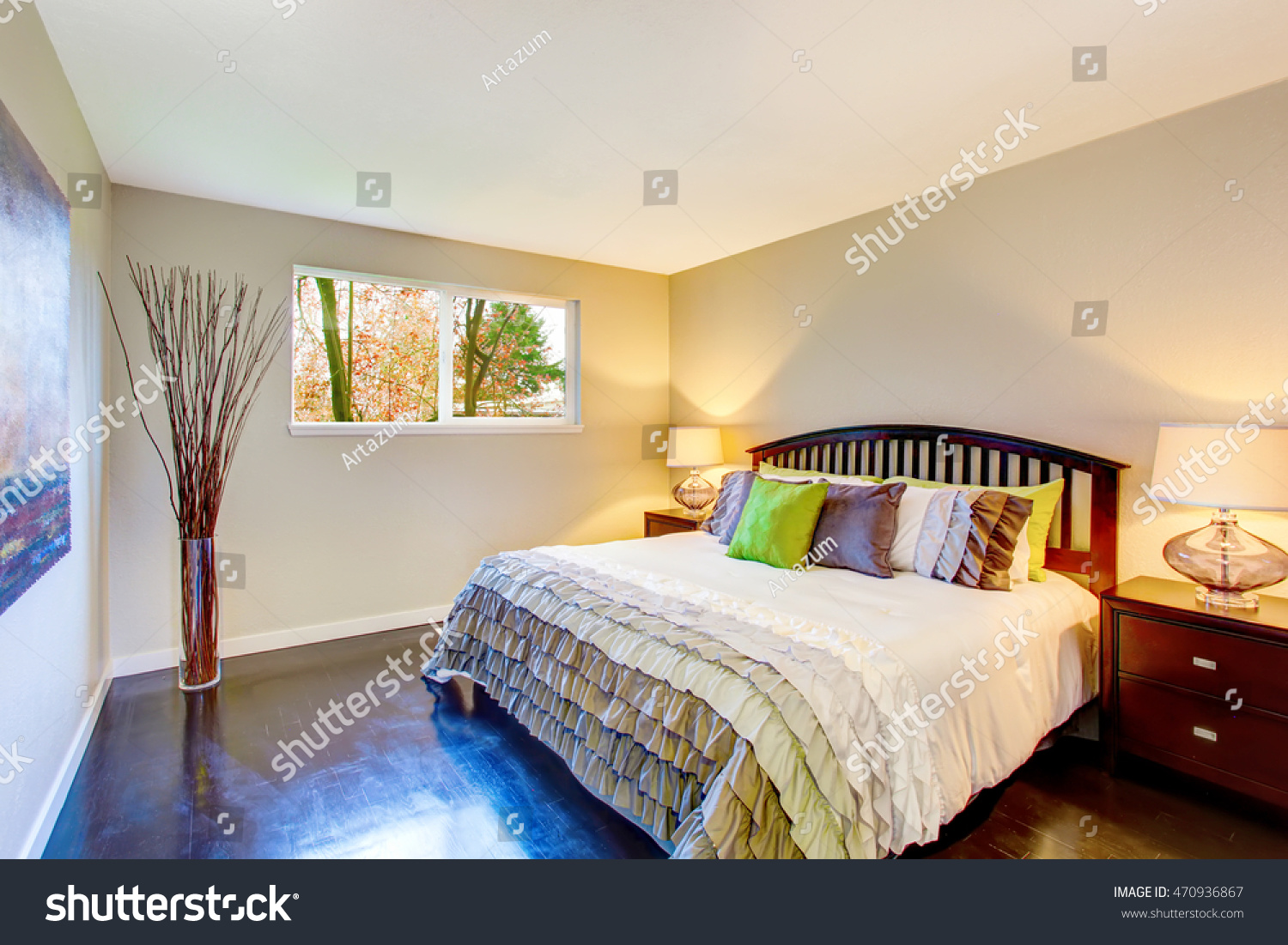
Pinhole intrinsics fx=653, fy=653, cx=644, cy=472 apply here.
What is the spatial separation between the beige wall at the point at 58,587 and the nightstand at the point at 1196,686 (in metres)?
3.32

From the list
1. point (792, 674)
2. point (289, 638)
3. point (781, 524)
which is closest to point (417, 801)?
point (792, 674)

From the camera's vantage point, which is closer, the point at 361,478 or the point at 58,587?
the point at 58,587

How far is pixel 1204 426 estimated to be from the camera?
215 cm

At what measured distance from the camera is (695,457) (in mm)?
4449

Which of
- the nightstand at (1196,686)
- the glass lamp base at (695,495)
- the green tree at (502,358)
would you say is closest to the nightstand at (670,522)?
the glass lamp base at (695,495)

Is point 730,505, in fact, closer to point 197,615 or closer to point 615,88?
point 615,88

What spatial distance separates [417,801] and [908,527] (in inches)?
86.1

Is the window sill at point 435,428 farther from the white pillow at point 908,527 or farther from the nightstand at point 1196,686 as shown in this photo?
the nightstand at point 1196,686

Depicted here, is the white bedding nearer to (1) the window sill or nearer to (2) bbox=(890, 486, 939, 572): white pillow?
(2) bbox=(890, 486, 939, 572): white pillow

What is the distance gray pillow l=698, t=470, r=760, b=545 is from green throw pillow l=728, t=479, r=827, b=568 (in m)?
0.26
